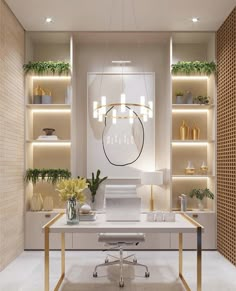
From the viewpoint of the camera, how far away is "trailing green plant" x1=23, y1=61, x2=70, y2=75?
5684 millimetres

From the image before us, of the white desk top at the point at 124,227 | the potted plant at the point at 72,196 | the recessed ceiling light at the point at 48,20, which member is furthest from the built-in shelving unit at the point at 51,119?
the white desk top at the point at 124,227

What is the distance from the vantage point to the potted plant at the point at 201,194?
5.64m

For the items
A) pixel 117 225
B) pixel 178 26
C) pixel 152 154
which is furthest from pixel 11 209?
pixel 178 26

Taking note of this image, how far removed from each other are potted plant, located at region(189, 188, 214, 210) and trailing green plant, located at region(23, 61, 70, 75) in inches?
101

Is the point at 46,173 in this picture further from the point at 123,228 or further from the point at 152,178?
the point at 123,228

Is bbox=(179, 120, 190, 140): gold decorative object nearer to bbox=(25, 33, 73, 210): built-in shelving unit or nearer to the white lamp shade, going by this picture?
the white lamp shade

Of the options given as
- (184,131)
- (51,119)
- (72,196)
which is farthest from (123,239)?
(51,119)

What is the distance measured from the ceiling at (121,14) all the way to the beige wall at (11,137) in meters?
0.31

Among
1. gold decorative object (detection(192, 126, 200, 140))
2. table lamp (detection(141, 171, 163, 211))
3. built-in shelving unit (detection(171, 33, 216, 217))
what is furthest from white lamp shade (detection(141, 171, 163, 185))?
gold decorative object (detection(192, 126, 200, 140))

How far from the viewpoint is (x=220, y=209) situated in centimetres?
546

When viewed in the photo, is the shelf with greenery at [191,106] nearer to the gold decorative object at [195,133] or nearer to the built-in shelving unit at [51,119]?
the gold decorative object at [195,133]

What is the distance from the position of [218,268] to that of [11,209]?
2.68 meters

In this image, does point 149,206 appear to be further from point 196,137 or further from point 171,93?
point 171,93

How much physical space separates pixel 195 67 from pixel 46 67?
2190 mm
